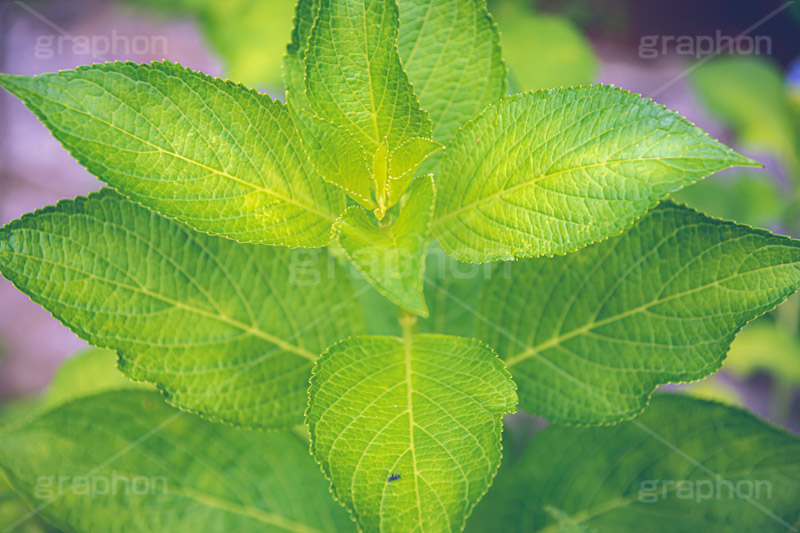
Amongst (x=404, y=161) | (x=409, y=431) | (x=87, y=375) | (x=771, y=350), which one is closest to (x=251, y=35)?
(x=87, y=375)

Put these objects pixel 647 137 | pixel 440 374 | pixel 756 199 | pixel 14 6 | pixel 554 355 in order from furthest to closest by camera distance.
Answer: pixel 14 6
pixel 756 199
pixel 554 355
pixel 440 374
pixel 647 137

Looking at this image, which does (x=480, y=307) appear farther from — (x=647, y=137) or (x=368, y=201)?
(x=647, y=137)

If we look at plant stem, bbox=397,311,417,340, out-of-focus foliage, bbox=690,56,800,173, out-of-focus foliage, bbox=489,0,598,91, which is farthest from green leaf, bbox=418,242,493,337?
out-of-focus foliage, bbox=690,56,800,173

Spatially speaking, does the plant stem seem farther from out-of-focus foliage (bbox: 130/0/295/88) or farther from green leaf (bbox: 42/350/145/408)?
out-of-focus foliage (bbox: 130/0/295/88)

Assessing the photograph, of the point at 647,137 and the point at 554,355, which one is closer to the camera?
the point at 647,137

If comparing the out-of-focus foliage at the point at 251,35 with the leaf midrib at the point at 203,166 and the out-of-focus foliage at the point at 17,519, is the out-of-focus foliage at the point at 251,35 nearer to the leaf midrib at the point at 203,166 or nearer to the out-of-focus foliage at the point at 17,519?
the leaf midrib at the point at 203,166

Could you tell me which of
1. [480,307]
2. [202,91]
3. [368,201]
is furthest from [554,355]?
[202,91]

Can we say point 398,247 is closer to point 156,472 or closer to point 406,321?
point 406,321

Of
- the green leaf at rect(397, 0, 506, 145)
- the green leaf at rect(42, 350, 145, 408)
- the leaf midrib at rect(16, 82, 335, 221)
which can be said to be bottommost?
the green leaf at rect(42, 350, 145, 408)
